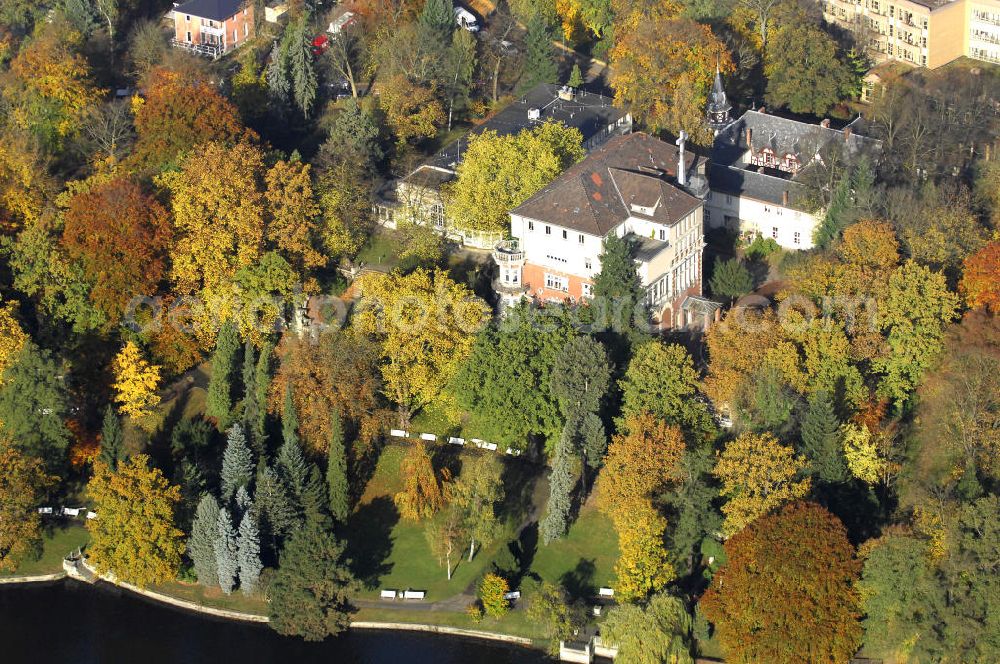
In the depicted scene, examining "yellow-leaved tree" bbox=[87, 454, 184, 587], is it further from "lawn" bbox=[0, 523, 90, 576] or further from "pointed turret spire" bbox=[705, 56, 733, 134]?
"pointed turret spire" bbox=[705, 56, 733, 134]

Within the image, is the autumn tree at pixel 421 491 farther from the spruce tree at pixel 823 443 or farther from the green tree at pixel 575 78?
the green tree at pixel 575 78

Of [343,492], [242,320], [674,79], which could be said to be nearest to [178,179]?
[242,320]

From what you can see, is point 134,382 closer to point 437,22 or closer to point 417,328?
point 417,328

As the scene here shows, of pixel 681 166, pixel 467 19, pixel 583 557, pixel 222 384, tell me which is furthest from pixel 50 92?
pixel 583 557

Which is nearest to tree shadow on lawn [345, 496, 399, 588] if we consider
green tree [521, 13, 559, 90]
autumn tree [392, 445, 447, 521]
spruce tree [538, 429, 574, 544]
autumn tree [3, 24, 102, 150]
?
autumn tree [392, 445, 447, 521]

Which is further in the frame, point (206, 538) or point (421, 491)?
point (421, 491)

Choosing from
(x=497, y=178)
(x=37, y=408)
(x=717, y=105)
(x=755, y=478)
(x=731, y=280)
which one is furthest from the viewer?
(x=717, y=105)
